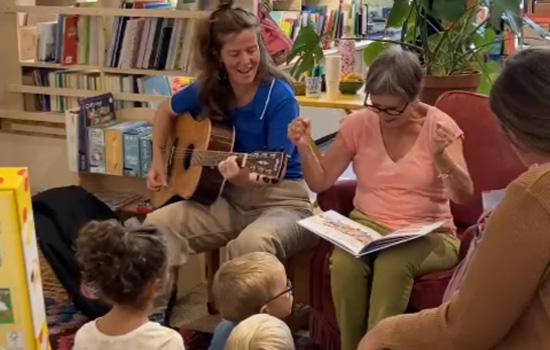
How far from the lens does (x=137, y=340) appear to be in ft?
5.56

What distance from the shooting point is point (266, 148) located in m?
2.64

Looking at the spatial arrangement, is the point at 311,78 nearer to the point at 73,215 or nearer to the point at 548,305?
the point at 73,215

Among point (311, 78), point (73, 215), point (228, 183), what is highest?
point (311, 78)

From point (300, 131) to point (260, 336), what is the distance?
1026 millimetres

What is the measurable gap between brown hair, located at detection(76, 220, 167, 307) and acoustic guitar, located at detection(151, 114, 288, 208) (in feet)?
2.65

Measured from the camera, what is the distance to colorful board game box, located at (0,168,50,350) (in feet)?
6.24

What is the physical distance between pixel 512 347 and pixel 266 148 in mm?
1451

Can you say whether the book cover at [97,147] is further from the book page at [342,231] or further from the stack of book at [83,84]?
the book page at [342,231]

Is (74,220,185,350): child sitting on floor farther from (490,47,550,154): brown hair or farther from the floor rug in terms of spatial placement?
the floor rug

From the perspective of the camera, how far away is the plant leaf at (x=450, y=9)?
2.87 m

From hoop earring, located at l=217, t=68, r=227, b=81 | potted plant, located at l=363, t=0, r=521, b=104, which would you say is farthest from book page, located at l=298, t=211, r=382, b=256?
potted plant, located at l=363, t=0, r=521, b=104

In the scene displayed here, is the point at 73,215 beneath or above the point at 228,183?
beneath

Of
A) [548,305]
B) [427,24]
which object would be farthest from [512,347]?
[427,24]

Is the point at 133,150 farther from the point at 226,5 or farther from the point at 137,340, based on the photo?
the point at 137,340
